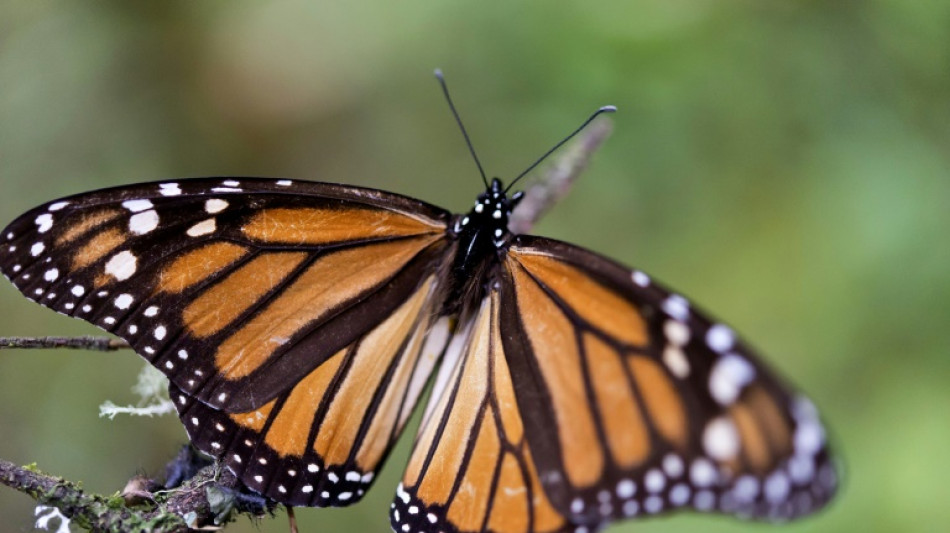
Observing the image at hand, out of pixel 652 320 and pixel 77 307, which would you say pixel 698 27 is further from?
pixel 77 307

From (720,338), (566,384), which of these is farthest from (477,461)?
(720,338)

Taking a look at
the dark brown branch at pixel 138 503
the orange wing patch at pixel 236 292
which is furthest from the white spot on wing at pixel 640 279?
the dark brown branch at pixel 138 503

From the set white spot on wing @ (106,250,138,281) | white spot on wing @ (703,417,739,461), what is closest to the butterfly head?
white spot on wing @ (703,417,739,461)

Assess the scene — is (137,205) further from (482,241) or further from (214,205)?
(482,241)

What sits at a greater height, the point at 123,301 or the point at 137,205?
the point at 137,205

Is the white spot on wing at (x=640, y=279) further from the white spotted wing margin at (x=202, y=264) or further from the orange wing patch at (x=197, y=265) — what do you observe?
the orange wing patch at (x=197, y=265)

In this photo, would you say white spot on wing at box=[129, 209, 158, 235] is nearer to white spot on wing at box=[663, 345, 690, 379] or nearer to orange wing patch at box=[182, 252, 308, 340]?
orange wing patch at box=[182, 252, 308, 340]
